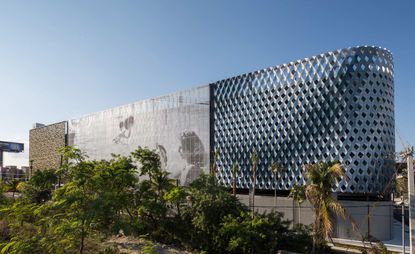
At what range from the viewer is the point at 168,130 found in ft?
227

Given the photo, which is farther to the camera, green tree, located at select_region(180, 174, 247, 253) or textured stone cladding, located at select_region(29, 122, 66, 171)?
textured stone cladding, located at select_region(29, 122, 66, 171)

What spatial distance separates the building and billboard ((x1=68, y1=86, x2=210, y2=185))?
17 cm

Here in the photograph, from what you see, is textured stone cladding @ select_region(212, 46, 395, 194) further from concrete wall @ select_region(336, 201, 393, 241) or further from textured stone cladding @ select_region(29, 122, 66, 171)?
textured stone cladding @ select_region(29, 122, 66, 171)

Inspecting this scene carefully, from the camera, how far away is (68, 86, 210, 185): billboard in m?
64.0

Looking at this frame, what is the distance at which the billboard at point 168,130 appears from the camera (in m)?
64.0

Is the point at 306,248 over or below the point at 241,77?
below

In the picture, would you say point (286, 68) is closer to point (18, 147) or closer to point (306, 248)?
point (306, 248)

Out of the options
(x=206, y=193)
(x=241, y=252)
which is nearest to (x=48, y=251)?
(x=241, y=252)

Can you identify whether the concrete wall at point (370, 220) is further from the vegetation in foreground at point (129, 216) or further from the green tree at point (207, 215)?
the green tree at point (207, 215)

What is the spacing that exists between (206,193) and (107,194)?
16158 mm

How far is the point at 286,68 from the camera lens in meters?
51.8

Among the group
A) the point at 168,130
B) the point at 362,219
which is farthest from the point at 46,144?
the point at 362,219

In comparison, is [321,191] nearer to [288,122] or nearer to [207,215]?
[207,215]

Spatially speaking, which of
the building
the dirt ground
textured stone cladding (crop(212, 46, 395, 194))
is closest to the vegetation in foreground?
the dirt ground
